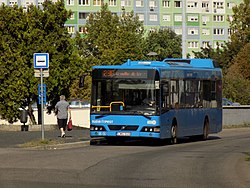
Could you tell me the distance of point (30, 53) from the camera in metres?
39.4

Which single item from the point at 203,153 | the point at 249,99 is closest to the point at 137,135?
the point at 203,153

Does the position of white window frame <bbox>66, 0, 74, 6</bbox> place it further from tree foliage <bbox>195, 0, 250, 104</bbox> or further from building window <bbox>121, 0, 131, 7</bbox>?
tree foliage <bbox>195, 0, 250, 104</bbox>

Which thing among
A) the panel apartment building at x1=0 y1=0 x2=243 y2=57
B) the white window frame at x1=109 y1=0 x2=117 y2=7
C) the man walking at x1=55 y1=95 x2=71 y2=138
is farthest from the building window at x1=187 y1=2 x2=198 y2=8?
the man walking at x1=55 y1=95 x2=71 y2=138

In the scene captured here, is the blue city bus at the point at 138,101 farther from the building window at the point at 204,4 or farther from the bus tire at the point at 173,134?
the building window at the point at 204,4

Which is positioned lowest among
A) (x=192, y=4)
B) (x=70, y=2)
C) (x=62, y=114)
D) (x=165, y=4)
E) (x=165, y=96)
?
(x=62, y=114)

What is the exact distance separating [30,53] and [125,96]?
13.3 metres

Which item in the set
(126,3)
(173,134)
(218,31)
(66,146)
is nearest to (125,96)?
(66,146)

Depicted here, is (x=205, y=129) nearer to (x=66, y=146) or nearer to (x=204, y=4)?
(x=66, y=146)

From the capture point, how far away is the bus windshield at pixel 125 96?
27.0 meters

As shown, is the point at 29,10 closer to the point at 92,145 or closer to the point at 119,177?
the point at 92,145

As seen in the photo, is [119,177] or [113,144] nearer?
[119,177]

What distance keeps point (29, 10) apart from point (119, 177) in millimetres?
26122

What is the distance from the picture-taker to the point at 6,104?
39562 millimetres

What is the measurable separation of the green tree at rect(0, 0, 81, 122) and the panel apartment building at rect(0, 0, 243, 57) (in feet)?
238
